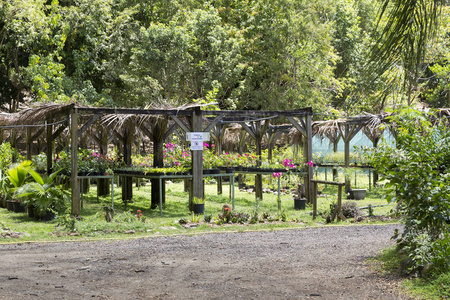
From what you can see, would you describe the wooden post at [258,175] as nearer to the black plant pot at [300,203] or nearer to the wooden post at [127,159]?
the black plant pot at [300,203]

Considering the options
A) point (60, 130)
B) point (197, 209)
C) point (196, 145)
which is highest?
point (60, 130)

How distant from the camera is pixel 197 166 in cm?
1066

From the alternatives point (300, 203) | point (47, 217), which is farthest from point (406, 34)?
point (300, 203)

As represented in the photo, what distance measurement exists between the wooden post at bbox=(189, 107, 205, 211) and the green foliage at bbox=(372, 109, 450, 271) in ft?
18.6

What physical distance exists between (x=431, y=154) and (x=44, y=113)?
8262mm

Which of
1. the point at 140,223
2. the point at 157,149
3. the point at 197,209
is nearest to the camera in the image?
the point at 140,223

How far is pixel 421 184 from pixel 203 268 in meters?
2.40

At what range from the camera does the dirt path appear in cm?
441

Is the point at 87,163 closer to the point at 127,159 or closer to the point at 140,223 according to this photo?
the point at 127,159

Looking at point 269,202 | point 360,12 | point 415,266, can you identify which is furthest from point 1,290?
point 360,12

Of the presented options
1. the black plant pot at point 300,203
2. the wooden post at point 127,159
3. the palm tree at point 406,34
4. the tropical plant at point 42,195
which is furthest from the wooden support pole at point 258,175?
the palm tree at point 406,34

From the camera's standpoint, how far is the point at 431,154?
4.91 meters

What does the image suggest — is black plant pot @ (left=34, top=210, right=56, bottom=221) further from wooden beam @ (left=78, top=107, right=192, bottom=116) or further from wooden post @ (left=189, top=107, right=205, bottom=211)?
wooden post @ (left=189, top=107, right=205, bottom=211)

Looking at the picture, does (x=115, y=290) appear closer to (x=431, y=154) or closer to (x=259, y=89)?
(x=431, y=154)
